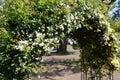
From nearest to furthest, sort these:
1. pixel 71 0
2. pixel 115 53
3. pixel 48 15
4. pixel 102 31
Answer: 1. pixel 48 15
2. pixel 71 0
3. pixel 102 31
4. pixel 115 53

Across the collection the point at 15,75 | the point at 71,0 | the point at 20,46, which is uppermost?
the point at 71,0

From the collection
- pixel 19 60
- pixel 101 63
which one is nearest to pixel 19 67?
pixel 19 60

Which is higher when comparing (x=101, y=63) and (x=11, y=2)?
(x=11, y=2)

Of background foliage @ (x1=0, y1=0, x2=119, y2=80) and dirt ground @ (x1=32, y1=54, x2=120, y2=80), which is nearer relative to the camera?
background foliage @ (x1=0, y1=0, x2=119, y2=80)

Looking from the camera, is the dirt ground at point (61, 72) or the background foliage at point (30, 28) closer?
the background foliage at point (30, 28)

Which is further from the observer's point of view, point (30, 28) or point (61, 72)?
point (61, 72)

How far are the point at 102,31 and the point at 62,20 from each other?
96.4 inches

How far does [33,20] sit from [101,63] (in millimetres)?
3897

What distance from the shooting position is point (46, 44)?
493cm

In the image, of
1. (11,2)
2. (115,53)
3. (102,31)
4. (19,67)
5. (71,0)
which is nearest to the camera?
(19,67)

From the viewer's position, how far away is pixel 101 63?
837cm

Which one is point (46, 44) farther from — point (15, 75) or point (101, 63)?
point (101, 63)

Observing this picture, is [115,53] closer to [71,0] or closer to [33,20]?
[71,0]

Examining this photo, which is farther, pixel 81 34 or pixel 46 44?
pixel 81 34
